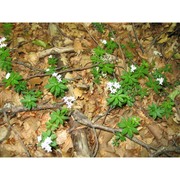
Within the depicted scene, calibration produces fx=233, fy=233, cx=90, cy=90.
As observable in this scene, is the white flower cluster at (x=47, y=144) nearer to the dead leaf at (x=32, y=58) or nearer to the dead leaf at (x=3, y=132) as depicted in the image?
the dead leaf at (x=3, y=132)

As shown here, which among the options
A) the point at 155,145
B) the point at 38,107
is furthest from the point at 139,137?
the point at 38,107

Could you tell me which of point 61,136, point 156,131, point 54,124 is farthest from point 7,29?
point 156,131

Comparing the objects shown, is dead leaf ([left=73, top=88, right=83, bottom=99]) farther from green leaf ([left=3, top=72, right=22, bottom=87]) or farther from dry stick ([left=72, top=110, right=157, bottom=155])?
green leaf ([left=3, top=72, right=22, bottom=87])

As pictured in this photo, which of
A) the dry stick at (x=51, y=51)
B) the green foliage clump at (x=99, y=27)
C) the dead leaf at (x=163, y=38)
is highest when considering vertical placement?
the green foliage clump at (x=99, y=27)

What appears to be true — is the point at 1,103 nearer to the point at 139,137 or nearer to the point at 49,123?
the point at 49,123

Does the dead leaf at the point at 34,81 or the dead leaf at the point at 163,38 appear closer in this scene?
the dead leaf at the point at 34,81

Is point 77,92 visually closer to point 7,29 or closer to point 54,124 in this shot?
point 54,124

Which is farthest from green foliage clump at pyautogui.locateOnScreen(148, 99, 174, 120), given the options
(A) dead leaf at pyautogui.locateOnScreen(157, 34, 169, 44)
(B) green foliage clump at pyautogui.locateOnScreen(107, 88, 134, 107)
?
(A) dead leaf at pyautogui.locateOnScreen(157, 34, 169, 44)

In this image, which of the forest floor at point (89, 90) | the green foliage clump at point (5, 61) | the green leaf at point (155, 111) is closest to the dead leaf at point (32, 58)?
the forest floor at point (89, 90)

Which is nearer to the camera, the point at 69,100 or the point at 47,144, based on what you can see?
the point at 47,144

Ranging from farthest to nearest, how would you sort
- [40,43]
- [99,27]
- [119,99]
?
1. [99,27]
2. [40,43]
3. [119,99]
